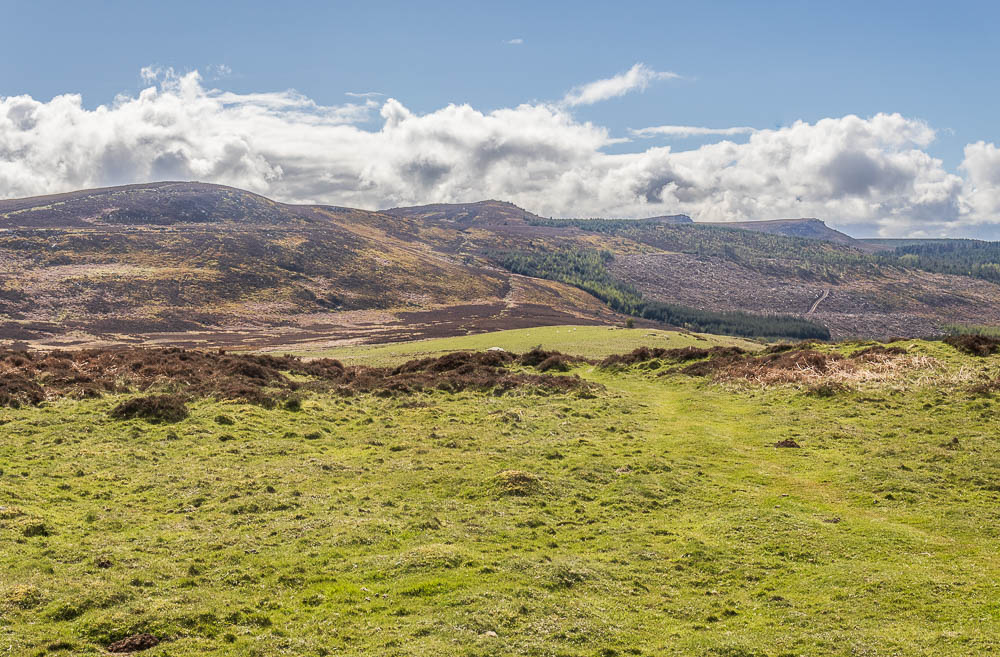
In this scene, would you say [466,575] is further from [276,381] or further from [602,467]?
[276,381]

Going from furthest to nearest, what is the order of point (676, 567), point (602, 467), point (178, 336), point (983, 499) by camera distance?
point (178, 336) → point (602, 467) → point (983, 499) → point (676, 567)

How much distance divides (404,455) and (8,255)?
227m

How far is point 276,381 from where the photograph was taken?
44.5 m

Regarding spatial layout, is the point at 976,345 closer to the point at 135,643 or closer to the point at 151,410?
the point at 135,643

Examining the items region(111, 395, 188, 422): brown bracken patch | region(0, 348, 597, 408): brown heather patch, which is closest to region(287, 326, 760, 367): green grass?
region(0, 348, 597, 408): brown heather patch

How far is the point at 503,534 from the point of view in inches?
771

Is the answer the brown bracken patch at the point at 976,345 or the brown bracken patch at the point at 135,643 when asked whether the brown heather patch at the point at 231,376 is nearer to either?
the brown bracken patch at the point at 135,643

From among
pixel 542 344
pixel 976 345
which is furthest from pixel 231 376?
pixel 976 345

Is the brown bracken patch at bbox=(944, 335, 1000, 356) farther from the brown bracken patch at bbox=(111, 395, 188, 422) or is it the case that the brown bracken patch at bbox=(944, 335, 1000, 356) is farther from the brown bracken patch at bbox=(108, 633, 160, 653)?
the brown bracken patch at bbox=(111, 395, 188, 422)

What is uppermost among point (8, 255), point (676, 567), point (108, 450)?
point (8, 255)

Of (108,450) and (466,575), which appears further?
(108,450)

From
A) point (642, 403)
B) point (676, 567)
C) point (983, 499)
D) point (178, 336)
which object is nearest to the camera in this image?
point (676, 567)

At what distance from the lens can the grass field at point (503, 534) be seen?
43.9 ft

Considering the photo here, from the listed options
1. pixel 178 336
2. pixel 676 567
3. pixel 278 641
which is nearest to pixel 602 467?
pixel 676 567
